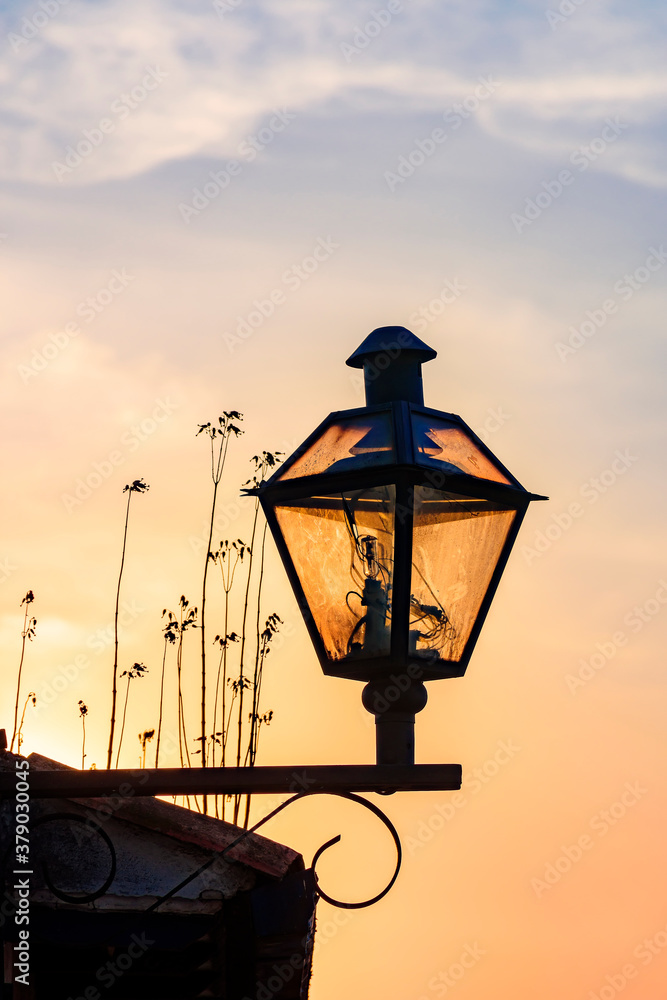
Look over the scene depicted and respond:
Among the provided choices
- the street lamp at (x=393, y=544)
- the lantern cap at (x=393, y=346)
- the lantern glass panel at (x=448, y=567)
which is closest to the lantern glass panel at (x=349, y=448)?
the street lamp at (x=393, y=544)

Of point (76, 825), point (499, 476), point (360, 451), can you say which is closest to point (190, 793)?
point (360, 451)

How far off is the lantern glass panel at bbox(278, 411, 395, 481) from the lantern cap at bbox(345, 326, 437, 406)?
0.69 feet

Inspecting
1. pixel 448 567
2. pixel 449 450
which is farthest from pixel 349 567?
pixel 449 450

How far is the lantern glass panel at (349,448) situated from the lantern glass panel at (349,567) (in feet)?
0.25

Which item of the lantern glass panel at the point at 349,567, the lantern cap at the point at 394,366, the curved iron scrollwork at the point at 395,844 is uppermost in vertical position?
the lantern cap at the point at 394,366

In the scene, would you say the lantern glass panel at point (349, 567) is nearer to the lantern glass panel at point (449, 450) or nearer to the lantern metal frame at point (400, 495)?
the lantern metal frame at point (400, 495)

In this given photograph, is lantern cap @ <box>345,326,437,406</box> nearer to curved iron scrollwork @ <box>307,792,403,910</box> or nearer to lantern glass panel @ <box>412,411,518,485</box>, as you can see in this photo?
lantern glass panel @ <box>412,411,518,485</box>

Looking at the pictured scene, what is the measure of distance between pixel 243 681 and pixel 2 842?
3.03 m

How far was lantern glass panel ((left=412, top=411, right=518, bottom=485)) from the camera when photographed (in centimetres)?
281

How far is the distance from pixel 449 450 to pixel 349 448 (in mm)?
279

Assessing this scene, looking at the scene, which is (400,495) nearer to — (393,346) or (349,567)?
(349,567)

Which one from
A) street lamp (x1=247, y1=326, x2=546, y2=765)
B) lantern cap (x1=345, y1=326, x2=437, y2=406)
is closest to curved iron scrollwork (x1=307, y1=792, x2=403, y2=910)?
street lamp (x1=247, y1=326, x2=546, y2=765)

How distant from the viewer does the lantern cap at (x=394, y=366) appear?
10.3ft

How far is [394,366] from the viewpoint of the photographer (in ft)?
10.4
